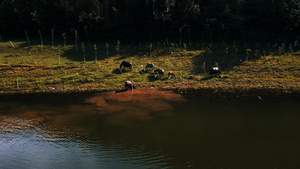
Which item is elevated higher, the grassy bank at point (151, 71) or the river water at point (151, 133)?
the grassy bank at point (151, 71)

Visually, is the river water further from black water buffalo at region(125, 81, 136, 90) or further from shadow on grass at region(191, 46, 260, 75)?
shadow on grass at region(191, 46, 260, 75)

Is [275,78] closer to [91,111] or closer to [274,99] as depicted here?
[274,99]

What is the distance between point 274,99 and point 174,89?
10072 mm

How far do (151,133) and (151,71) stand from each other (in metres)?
16.7

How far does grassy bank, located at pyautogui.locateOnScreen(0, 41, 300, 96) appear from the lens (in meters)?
27.5

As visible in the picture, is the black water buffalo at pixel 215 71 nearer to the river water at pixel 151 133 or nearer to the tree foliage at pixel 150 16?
the river water at pixel 151 133

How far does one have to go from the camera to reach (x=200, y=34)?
1806 inches

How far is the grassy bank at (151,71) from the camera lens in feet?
90.3

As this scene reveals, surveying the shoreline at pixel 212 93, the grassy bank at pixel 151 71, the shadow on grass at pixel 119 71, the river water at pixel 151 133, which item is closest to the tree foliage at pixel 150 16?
the grassy bank at pixel 151 71

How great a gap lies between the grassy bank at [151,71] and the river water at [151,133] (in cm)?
463

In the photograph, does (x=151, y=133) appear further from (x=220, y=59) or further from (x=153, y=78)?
(x=220, y=59)

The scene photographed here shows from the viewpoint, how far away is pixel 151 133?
15898mm

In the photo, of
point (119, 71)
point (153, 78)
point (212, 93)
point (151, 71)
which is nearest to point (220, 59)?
point (151, 71)

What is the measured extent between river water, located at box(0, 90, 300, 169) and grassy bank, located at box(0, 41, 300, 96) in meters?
4.63
